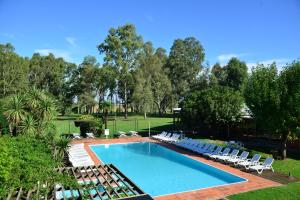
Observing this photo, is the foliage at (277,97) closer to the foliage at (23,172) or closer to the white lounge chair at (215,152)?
the white lounge chair at (215,152)

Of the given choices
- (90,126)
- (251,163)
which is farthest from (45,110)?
(251,163)

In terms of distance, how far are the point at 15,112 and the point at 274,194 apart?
50.8ft

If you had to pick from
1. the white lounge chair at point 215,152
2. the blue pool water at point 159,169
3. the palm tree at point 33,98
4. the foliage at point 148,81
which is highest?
the foliage at point 148,81

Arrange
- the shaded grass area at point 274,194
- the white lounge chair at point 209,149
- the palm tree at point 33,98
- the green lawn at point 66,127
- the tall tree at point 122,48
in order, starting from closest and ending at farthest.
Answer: the shaded grass area at point 274,194, the palm tree at point 33,98, the white lounge chair at point 209,149, the green lawn at point 66,127, the tall tree at point 122,48

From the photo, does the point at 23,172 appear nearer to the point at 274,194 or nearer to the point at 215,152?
the point at 274,194

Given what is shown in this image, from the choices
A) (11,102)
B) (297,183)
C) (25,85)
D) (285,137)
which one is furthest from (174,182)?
(25,85)

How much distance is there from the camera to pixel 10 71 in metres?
49.8

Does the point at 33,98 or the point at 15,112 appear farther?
the point at 33,98

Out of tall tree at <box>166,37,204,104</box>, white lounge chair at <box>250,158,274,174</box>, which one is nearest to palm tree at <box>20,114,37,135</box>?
white lounge chair at <box>250,158,274,174</box>

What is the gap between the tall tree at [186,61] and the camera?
60062mm

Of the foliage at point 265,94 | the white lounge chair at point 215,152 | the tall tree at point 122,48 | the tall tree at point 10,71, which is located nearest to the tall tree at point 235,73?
the tall tree at point 122,48

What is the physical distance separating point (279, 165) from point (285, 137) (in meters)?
1.99

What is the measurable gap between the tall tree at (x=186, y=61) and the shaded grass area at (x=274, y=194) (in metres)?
48.0

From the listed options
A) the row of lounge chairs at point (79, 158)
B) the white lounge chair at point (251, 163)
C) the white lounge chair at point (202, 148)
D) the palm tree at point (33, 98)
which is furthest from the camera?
the white lounge chair at point (202, 148)
